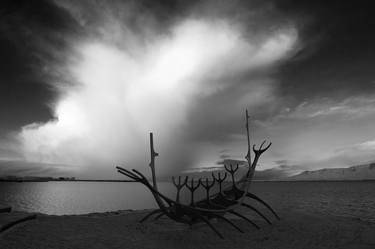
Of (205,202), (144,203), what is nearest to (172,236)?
(205,202)

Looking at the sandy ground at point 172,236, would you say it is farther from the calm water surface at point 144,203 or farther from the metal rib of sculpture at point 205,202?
the calm water surface at point 144,203

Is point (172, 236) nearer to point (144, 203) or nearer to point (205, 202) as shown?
point (205, 202)

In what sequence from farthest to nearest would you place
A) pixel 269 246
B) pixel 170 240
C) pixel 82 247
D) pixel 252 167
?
1. pixel 252 167
2. pixel 170 240
3. pixel 269 246
4. pixel 82 247

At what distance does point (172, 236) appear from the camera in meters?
10.9

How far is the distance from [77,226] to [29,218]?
3054mm

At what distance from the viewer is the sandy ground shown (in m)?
9.35

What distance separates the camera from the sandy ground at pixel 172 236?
935 cm

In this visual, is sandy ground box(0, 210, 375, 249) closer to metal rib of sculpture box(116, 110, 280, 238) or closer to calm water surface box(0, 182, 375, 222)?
metal rib of sculpture box(116, 110, 280, 238)

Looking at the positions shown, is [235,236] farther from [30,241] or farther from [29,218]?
[29,218]

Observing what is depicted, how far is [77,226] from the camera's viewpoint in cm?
1191

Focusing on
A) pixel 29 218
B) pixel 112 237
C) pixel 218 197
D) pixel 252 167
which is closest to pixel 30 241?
pixel 112 237

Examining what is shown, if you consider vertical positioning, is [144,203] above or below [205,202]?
below

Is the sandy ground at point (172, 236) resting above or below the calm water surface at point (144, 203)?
above

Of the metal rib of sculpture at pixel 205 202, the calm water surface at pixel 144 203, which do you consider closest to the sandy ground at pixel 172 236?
the metal rib of sculpture at pixel 205 202
